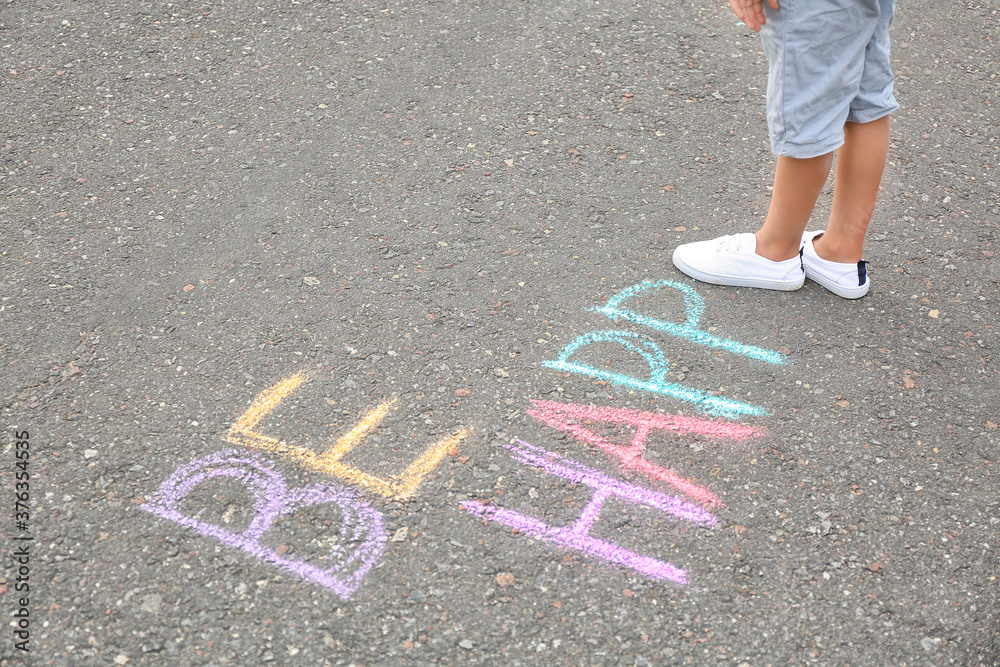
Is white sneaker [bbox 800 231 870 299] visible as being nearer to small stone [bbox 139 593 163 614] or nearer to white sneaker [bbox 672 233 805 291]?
white sneaker [bbox 672 233 805 291]

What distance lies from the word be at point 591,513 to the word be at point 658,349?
0.35 m

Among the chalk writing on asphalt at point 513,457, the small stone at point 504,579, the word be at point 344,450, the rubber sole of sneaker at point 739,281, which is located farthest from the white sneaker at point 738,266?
the small stone at point 504,579

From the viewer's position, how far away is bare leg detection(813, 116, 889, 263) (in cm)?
262

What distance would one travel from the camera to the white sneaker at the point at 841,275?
2.79 meters

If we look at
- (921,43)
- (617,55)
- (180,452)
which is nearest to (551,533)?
(180,452)

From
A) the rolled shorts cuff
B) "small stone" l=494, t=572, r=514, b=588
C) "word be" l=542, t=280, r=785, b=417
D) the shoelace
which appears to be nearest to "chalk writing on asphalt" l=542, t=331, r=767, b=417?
"word be" l=542, t=280, r=785, b=417

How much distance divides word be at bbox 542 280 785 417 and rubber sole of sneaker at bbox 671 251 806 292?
59 mm

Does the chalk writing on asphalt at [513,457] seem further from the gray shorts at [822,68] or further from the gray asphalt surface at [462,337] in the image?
the gray shorts at [822,68]

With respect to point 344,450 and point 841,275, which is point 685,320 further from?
point 344,450

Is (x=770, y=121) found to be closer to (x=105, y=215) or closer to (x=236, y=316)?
(x=236, y=316)

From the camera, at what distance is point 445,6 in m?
4.30

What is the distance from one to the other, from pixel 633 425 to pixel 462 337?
62cm

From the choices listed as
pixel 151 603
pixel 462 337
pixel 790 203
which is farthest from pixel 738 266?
pixel 151 603

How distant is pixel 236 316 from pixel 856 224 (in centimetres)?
202
